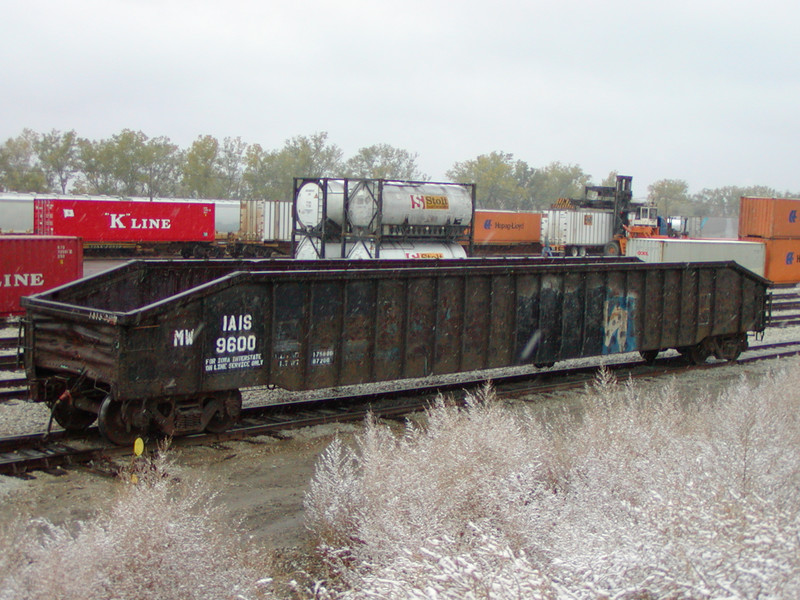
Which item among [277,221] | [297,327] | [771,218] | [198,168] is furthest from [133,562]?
[198,168]

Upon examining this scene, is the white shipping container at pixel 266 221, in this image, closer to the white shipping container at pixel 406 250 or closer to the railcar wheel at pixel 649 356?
the white shipping container at pixel 406 250

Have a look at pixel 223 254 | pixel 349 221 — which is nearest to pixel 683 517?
pixel 349 221

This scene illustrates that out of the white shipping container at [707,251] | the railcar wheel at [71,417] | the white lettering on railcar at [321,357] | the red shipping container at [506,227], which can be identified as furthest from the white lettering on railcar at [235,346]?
the red shipping container at [506,227]

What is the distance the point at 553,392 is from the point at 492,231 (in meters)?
41.0

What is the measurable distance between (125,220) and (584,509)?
39.4 meters

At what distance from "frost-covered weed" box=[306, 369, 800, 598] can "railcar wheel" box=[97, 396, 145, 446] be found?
9.28 feet

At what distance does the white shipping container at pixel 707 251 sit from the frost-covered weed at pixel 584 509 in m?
26.0

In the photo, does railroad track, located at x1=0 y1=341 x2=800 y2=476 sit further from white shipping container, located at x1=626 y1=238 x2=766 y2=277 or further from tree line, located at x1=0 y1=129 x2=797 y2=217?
tree line, located at x1=0 y1=129 x2=797 y2=217

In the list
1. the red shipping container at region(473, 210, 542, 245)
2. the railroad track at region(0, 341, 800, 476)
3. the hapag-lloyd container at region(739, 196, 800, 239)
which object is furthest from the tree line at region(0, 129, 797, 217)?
the railroad track at region(0, 341, 800, 476)

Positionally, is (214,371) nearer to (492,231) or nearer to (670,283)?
(670,283)

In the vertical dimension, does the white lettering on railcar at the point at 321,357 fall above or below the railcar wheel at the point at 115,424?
above

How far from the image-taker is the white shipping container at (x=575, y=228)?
52.0 m

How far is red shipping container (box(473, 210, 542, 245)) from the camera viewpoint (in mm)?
52969

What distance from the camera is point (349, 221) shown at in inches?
1073
